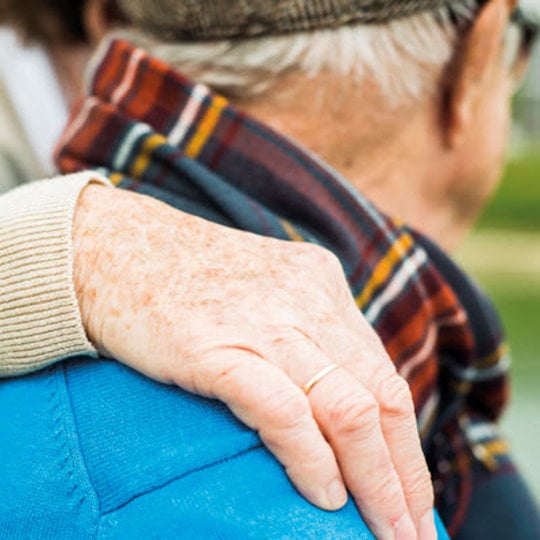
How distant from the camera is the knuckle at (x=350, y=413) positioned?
2.42 feet

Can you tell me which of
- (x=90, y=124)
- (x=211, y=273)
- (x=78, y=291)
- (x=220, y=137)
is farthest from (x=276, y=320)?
(x=90, y=124)

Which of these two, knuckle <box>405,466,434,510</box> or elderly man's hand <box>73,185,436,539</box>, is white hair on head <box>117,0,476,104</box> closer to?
elderly man's hand <box>73,185,436,539</box>

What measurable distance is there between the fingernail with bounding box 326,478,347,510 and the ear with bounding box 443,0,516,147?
605 mm

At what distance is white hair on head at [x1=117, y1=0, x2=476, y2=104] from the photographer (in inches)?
41.1

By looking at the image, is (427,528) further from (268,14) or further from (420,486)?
(268,14)

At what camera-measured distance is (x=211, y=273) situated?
806 mm

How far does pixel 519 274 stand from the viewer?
6.52 metres

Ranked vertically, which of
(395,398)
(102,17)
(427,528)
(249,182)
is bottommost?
(427,528)

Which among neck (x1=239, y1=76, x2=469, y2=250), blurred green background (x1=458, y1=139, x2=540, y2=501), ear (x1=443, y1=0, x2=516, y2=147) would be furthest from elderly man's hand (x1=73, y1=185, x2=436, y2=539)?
blurred green background (x1=458, y1=139, x2=540, y2=501)

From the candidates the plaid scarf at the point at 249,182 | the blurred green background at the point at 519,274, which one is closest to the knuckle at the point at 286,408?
the plaid scarf at the point at 249,182

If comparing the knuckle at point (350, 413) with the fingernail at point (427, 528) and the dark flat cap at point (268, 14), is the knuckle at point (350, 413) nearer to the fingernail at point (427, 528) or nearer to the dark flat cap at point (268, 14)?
the fingernail at point (427, 528)

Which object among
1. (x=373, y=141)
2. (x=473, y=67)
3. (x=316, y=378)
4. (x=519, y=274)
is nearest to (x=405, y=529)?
(x=316, y=378)

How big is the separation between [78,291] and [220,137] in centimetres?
28

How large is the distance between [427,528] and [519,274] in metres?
5.95
